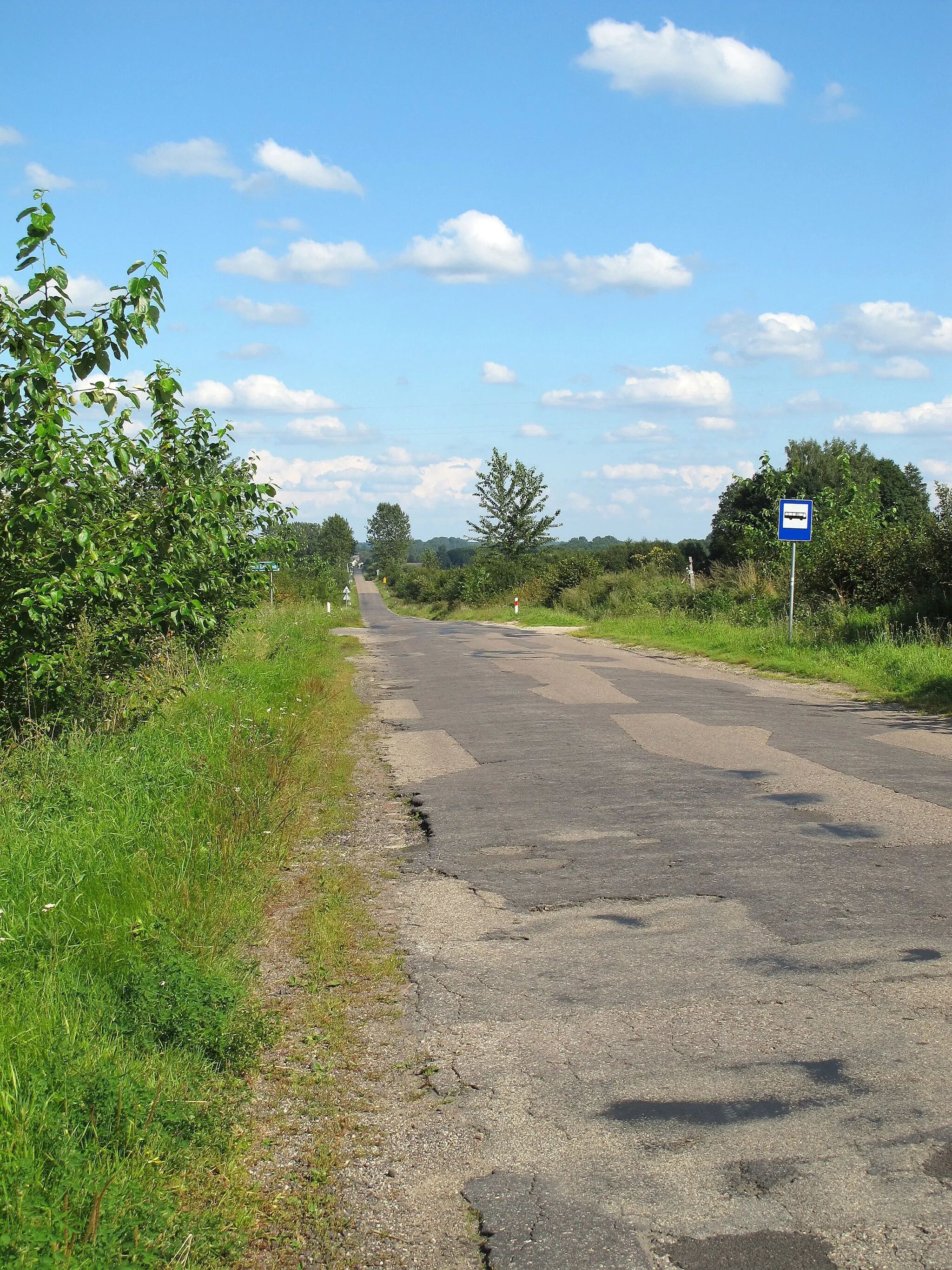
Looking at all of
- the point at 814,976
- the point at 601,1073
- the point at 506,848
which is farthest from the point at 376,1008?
the point at 506,848

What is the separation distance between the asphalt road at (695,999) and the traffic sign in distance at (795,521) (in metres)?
10.1

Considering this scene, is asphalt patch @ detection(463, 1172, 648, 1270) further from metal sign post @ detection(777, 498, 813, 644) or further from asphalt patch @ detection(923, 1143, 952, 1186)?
metal sign post @ detection(777, 498, 813, 644)

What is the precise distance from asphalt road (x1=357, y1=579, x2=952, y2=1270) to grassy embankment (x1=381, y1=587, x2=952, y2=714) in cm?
456

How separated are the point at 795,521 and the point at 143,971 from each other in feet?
57.9

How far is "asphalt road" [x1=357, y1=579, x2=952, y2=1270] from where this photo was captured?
9.87ft

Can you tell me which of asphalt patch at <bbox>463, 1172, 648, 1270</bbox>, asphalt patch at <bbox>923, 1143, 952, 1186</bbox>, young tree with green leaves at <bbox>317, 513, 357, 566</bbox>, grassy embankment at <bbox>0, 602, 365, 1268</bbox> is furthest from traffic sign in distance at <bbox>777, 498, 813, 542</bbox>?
young tree with green leaves at <bbox>317, 513, 357, 566</bbox>

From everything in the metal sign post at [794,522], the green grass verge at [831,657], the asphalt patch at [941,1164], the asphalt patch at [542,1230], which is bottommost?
the asphalt patch at [542,1230]

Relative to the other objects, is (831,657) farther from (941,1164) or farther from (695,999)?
(941,1164)

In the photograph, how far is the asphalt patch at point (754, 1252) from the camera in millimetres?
2771

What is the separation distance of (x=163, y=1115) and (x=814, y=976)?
2.75 metres

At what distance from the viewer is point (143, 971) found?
429 cm

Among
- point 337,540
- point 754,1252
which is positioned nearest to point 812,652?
point 754,1252

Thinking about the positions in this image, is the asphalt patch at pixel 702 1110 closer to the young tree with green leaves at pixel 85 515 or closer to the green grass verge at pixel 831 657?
the young tree with green leaves at pixel 85 515

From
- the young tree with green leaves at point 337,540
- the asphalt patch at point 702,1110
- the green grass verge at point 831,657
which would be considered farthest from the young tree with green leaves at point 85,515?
the young tree with green leaves at point 337,540
